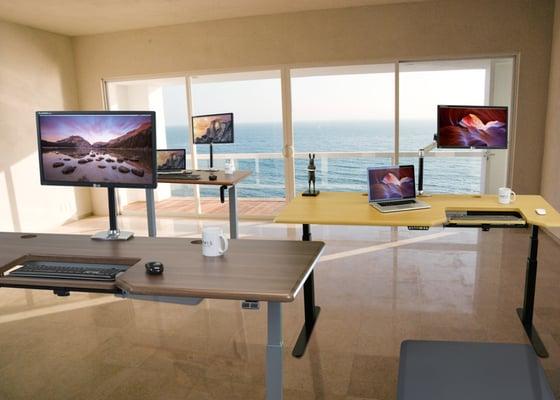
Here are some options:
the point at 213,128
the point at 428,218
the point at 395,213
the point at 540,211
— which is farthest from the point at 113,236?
the point at 213,128

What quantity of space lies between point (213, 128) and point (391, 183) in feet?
7.82

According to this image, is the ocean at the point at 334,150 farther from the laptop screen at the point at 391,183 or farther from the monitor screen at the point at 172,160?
the laptop screen at the point at 391,183

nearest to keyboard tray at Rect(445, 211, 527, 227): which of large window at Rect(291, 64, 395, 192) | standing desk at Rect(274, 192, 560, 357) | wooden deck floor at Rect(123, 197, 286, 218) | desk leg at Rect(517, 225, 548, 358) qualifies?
standing desk at Rect(274, 192, 560, 357)

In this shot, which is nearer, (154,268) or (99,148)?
(154,268)

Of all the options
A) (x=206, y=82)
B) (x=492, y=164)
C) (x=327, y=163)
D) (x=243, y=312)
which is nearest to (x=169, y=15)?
(x=206, y=82)

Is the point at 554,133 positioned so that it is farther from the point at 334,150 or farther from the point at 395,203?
the point at 395,203

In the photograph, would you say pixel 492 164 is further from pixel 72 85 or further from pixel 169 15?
pixel 72 85

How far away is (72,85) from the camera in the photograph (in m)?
6.45

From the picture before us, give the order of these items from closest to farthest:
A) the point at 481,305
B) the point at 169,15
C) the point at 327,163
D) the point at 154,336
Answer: the point at 154,336
the point at 481,305
the point at 169,15
the point at 327,163

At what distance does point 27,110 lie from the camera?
5641 millimetres

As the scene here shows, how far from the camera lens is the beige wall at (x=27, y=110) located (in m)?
5.36

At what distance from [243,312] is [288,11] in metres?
3.71

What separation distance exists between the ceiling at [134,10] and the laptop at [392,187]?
2725 millimetres

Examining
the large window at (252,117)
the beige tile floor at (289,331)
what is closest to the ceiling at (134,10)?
the large window at (252,117)
